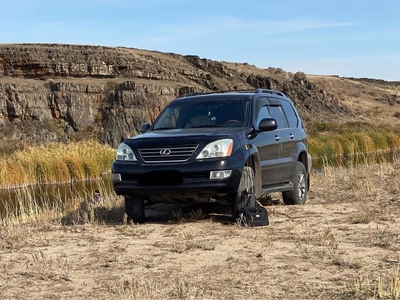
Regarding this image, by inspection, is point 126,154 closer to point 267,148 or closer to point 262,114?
point 267,148

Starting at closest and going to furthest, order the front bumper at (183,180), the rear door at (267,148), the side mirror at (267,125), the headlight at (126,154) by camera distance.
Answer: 1. the front bumper at (183,180)
2. the headlight at (126,154)
3. the side mirror at (267,125)
4. the rear door at (267,148)

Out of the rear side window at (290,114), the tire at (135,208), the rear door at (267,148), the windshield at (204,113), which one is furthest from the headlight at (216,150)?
the rear side window at (290,114)

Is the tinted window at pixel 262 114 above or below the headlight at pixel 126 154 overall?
above

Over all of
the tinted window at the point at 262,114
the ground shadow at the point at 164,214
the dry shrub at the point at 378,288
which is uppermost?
the tinted window at the point at 262,114

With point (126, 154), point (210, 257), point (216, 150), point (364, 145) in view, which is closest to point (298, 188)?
point (216, 150)

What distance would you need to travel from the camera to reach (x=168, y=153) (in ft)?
27.5

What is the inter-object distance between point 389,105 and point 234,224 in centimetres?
7652

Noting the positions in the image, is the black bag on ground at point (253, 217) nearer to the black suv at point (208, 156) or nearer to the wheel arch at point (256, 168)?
the black suv at point (208, 156)

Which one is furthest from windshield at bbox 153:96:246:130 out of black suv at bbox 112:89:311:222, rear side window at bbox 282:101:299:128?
rear side window at bbox 282:101:299:128

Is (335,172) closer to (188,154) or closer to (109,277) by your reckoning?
(188,154)

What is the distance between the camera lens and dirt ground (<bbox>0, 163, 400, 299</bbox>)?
207 inches

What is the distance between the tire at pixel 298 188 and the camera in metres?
10.5

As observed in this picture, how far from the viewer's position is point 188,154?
834 cm

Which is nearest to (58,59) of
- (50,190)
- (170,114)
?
(50,190)
